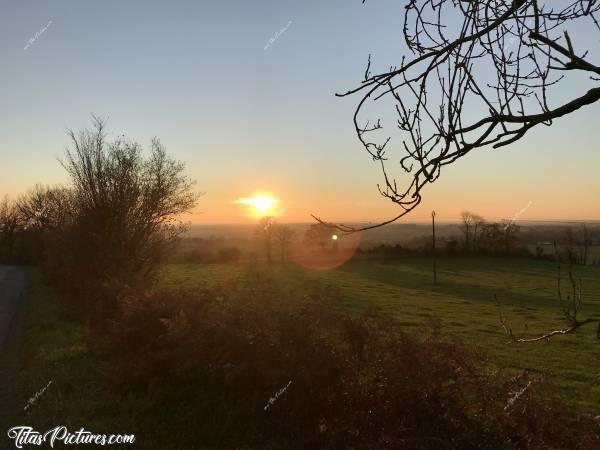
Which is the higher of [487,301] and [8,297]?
[8,297]

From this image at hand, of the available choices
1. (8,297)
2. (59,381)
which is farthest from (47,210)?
(59,381)

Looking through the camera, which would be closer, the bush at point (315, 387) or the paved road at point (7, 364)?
the bush at point (315, 387)

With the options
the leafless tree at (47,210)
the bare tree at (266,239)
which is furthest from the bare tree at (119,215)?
the bare tree at (266,239)

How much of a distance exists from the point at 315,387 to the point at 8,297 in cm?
2694

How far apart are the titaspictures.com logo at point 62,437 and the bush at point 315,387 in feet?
1.85

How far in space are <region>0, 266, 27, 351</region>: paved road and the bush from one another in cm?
885

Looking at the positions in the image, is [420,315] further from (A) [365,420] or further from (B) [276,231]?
(B) [276,231]

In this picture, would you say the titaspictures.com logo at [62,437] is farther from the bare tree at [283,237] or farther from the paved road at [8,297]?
the bare tree at [283,237]

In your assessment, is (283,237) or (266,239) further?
(283,237)

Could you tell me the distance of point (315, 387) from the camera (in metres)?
8.70

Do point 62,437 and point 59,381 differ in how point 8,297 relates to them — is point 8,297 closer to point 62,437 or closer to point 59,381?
point 59,381

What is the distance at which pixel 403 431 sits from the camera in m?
7.36

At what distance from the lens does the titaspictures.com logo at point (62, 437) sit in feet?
26.8

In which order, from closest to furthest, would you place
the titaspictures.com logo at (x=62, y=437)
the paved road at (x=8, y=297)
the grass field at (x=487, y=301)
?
1. the titaspictures.com logo at (x=62, y=437)
2. the grass field at (x=487, y=301)
3. the paved road at (x=8, y=297)
